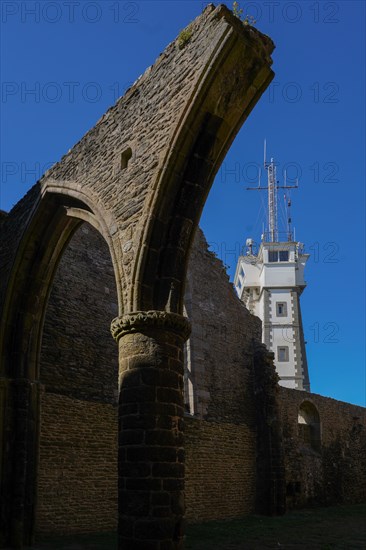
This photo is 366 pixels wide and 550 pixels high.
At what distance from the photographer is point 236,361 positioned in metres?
14.8

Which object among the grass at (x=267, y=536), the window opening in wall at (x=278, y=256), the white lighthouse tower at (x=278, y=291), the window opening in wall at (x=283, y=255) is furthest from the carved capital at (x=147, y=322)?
the window opening in wall at (x=283, y=255)

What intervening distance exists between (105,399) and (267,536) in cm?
384

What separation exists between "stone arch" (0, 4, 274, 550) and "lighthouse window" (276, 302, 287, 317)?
33559 mm

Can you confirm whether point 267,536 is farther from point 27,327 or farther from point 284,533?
point 27,327

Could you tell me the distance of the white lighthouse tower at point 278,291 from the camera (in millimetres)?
37844

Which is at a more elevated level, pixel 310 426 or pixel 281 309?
pixel 281 309

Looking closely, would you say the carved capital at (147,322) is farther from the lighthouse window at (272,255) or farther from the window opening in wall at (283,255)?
the window opening in wall at (283,255)

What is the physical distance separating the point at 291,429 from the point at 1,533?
9494 mm

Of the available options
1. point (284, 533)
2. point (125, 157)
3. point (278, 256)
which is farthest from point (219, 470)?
point (278, 256)

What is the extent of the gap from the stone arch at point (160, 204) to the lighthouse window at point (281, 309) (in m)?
33.6

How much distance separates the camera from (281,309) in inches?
1601

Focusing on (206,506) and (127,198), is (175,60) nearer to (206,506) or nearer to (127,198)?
(127,198)

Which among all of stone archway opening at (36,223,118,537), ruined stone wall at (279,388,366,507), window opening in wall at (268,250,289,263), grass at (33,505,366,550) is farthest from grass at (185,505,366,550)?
window opening in wall at (268,250,289,263)

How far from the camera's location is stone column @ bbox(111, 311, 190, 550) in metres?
5.26
